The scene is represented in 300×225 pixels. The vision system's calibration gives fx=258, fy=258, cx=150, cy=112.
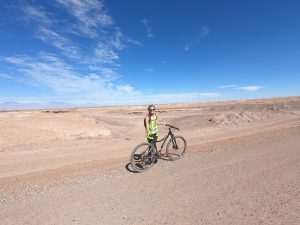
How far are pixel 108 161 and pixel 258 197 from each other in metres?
7.11

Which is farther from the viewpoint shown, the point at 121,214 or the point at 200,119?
the point at 200,119

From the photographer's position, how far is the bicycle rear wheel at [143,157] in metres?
10.1

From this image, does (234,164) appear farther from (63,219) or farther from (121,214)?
(63,219)

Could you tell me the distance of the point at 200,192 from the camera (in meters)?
7.39

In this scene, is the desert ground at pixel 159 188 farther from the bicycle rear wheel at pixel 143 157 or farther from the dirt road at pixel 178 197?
the bicycle rear wheel at pixel 143 157

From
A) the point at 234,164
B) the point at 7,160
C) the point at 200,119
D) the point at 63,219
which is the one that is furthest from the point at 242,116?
the point at 63,219

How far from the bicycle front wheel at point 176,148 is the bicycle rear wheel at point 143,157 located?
3.92 feet

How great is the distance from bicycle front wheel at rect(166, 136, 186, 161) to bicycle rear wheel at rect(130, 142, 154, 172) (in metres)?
1.19

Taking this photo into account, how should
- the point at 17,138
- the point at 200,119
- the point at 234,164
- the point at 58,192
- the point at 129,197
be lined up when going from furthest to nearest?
the point at 200,119
the point at 17,138
the point at 234,164
the point at 58,192
the point at 129,197

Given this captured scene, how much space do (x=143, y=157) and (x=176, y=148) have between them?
2175mm

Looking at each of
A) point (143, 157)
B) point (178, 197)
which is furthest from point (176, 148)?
point (178, 197)

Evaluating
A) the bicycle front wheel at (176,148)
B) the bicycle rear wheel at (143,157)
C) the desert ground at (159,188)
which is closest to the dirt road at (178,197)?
the desert ground at (159,188)

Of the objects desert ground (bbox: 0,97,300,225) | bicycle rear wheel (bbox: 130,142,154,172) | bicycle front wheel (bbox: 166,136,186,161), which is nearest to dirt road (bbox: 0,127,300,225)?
desert ground (bbox: 0,97,300,225)

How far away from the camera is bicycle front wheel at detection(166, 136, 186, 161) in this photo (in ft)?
37.6
